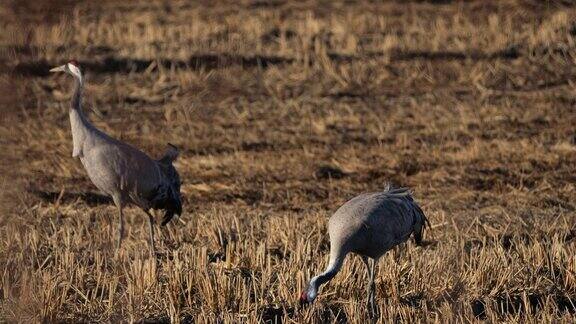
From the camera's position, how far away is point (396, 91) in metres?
13.0

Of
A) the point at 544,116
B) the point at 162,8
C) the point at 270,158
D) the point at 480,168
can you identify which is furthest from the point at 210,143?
the point at 162,8

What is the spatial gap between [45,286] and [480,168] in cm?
515

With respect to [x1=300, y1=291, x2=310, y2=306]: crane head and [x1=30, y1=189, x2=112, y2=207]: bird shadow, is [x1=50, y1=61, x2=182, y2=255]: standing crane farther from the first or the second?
[x1=300, y1=291, x2=310, y2=306]: crane head

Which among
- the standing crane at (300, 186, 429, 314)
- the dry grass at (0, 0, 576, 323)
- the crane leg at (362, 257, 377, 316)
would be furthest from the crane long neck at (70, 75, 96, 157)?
the crane leg at (362, 257, 377, 316)

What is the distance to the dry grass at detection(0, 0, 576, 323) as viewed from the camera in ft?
20.0

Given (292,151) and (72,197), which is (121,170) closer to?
(72,197)

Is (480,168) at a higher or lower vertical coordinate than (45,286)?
lower

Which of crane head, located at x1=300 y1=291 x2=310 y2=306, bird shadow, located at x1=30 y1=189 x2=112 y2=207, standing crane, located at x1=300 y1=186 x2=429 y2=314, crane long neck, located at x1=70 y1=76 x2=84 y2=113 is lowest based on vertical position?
bird shadow, located at x1=30 y1=189 x2=112 y2=207

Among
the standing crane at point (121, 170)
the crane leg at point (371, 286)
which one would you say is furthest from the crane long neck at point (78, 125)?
the crane leg at point (371, 286)

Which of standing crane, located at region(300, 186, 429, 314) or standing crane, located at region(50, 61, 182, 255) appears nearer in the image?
standing crane, located at region(300, 186, 429, 314)

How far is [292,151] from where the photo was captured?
10.8 metres

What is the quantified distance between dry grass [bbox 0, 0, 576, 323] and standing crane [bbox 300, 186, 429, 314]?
0.22 meters

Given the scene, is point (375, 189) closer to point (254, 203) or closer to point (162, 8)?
point (254, 203)

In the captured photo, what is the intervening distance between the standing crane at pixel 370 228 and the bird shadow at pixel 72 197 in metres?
3.56
